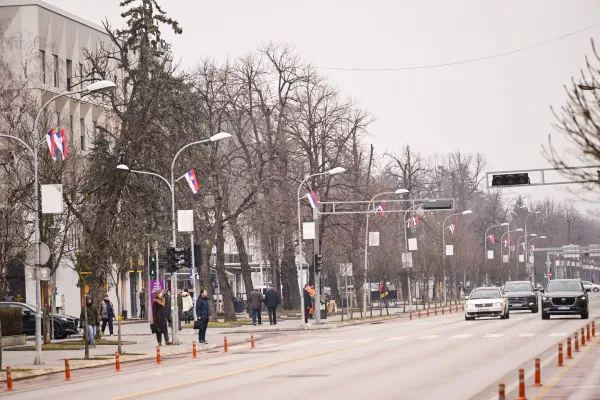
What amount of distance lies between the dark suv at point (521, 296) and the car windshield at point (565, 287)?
1092cm

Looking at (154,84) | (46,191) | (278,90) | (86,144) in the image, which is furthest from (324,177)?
→ (46,191)

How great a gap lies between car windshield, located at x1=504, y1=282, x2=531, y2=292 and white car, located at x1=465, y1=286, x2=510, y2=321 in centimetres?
868

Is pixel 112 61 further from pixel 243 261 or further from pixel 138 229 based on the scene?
pixel 138 229

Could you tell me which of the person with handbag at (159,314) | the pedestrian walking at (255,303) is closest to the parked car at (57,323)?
the pedestrian walking at (255,303)

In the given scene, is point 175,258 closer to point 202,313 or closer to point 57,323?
point 202,313

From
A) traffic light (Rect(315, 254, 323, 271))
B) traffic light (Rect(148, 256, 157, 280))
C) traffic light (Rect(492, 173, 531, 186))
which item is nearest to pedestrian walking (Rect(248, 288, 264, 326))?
traffic light (Rect(315, 254, 323, 271))

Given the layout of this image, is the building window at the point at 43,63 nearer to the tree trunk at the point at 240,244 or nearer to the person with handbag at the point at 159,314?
the tree trunk at the point at 240,244

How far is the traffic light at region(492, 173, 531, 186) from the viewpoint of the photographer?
5067cm

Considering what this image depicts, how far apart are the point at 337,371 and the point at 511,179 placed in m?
26.6

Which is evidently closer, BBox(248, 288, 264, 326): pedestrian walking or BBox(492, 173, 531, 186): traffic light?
BBox(492, 173, 531, 186): traffic light

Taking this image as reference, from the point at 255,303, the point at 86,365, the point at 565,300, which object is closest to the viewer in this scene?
the point at 86,365

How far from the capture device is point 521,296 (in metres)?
65.7

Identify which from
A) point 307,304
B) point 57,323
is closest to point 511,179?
point 307,304

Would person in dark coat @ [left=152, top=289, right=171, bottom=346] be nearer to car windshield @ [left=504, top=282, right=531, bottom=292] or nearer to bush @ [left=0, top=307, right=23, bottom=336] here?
bush @ [left=0, top=307, right=23, bottom=336]
